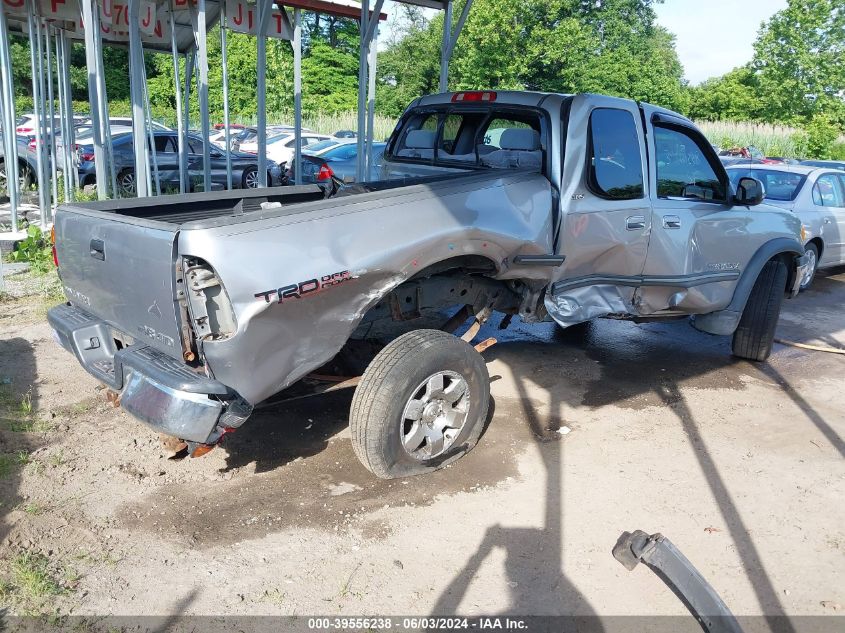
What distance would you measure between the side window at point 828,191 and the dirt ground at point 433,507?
5.00m

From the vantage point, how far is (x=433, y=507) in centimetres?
371

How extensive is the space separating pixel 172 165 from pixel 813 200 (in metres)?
12.9

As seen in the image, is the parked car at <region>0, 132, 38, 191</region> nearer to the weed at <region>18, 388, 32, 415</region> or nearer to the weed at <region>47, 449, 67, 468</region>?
the weed at <region>18, 388, 32, 415</region>

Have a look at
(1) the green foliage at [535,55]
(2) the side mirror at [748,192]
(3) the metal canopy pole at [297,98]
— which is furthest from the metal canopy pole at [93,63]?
(1) the green foliage at [535,55]

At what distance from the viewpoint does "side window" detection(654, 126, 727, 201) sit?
5082 mm

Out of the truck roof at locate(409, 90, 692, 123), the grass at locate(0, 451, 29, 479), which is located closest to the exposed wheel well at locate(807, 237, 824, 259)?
the truck roof at locate(409, 90, 692, 123)

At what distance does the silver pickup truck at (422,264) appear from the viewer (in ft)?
10.1

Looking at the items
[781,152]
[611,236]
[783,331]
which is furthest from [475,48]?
[611,236]

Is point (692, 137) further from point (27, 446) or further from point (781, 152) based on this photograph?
point (781, 152)

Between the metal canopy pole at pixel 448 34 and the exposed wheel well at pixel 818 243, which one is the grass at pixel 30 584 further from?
the exposed wheel well at pixel 818 243

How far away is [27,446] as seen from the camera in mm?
4152

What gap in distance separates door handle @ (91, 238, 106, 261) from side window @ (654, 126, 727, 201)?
143 inches

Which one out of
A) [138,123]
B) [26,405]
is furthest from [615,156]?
[138,123]

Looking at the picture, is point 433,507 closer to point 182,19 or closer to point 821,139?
point 182,19
